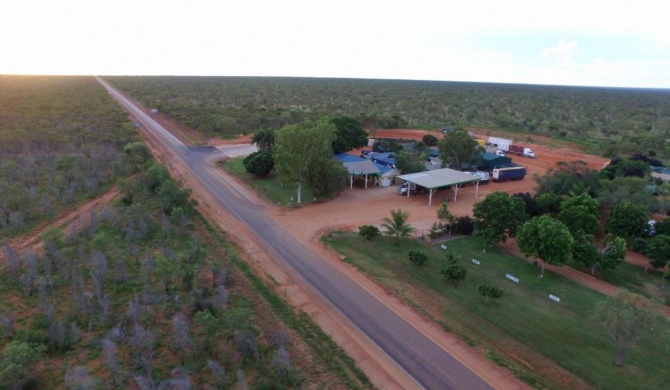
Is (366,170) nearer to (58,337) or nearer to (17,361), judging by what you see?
(58,337)

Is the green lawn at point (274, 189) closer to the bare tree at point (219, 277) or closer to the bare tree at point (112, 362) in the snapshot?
the bare tree at point (219, 277)

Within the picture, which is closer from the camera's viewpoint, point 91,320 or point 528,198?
point 91,320

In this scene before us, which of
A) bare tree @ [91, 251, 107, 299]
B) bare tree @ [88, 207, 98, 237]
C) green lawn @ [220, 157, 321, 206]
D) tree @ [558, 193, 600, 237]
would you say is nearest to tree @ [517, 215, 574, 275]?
tree @ [558, 193, 600, 237]

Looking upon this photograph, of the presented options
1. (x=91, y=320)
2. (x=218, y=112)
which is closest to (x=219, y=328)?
(x=91, y=320)

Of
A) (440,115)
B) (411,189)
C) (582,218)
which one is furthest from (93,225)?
(440,115)

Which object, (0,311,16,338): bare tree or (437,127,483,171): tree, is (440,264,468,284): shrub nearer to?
(0,311,16,338): bare tree

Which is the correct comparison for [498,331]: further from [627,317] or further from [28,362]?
[28,362]
